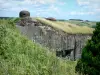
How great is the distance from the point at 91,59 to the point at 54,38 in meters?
11.4

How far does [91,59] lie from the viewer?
10438mm

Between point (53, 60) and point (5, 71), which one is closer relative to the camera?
point (5, 71)

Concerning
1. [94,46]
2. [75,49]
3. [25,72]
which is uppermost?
[94,46]

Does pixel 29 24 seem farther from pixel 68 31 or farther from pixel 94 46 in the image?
pixel 94 46

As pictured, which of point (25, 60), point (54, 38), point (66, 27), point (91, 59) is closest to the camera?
point (91, 59)

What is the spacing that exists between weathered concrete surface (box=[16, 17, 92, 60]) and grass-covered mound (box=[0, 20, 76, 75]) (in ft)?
16.8

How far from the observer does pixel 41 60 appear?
1251cm

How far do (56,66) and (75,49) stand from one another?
12.9 meters

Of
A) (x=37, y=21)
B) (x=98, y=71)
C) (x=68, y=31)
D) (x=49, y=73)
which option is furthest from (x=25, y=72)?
(x=68, y=31)

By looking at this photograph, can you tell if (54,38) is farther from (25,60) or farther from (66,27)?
(25,60)

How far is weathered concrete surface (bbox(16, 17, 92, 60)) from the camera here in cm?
2009

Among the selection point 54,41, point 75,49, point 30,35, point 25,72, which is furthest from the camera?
point 75,49

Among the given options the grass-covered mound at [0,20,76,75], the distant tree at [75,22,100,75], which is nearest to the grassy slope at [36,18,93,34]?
the grass-covered mound at [0,20,76,75]

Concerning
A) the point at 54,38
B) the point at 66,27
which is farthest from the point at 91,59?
the point at 66,27
